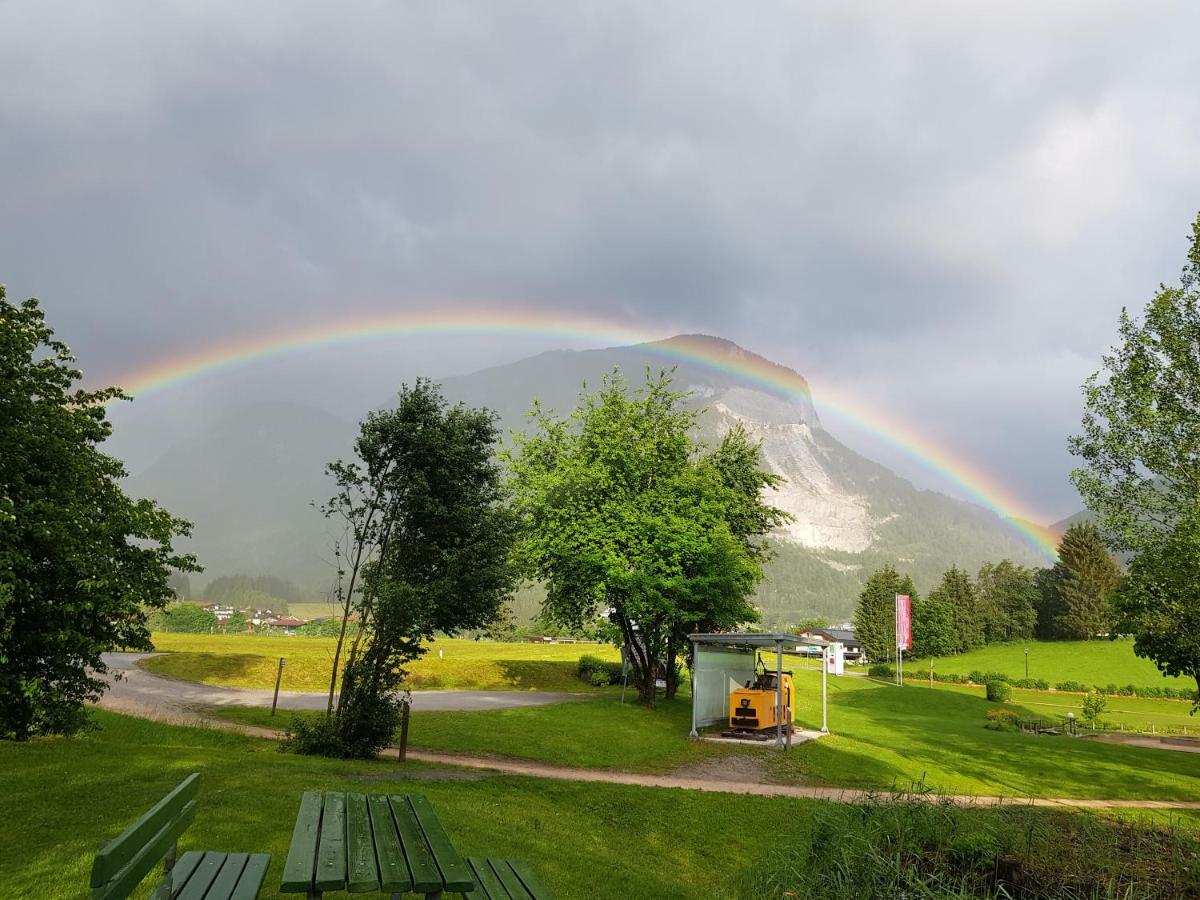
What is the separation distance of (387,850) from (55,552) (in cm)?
1085

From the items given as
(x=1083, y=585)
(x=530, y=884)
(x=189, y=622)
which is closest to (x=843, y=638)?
(x=1083, y=585)

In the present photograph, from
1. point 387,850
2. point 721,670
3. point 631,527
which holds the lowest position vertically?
point 721,670

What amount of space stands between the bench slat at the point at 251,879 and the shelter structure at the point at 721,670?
22.1 metres

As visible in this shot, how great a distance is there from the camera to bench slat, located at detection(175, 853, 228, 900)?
14.8 feet

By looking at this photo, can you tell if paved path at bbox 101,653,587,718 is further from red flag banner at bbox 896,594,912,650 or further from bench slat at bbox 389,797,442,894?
red flag banner at bbox 896,594,912,650

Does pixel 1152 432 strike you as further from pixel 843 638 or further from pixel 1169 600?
pixel 843 638

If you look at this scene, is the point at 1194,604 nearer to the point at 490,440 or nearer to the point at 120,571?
the point at 490,440

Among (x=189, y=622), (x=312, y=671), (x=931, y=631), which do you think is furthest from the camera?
(x=931, y=631)

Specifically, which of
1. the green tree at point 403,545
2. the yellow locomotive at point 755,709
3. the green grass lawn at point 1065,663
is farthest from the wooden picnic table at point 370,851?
the green grass lawn at point 1065,663

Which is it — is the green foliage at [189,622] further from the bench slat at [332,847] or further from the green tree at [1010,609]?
the green tree at [1010,609]

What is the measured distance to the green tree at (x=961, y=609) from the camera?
354ft

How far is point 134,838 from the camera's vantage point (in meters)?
3.80

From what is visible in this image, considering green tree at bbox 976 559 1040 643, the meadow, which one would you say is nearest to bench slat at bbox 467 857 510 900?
the meadow

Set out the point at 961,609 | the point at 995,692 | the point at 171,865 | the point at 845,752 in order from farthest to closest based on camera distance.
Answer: the point at 961,609, the point at 995,692, the point at 845,752, the point at 171,865
